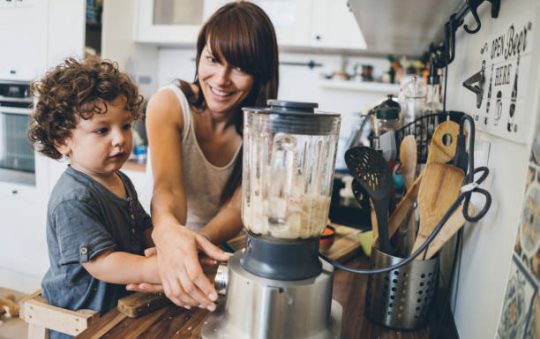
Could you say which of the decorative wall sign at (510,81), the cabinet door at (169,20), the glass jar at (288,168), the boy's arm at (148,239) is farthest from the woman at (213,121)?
the cabinet door at (169,20)

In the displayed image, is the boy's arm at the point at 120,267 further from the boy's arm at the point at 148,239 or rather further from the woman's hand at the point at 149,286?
the boy's arm at the point at 148,239

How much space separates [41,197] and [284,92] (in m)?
1.58

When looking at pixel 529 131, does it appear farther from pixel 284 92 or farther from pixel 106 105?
pixel 284 92

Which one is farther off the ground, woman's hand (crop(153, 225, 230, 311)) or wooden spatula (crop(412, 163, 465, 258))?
wooden spatula (crop(412, 163, 465, 258))

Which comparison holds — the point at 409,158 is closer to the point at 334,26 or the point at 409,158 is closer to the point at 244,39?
the point at 244,39

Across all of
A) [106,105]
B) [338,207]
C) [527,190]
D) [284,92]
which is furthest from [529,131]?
[284,92]

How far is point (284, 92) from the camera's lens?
9.16 feet

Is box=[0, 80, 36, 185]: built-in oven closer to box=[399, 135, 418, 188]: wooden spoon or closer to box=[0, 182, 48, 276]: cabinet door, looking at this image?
box=[0, 182, 48, 276]: cabinet door

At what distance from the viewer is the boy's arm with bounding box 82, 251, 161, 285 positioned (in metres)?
0.75

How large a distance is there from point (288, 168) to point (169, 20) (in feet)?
7.66

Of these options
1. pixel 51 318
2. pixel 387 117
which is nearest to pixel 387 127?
pixel 387 117

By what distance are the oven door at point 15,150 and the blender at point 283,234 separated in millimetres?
2289

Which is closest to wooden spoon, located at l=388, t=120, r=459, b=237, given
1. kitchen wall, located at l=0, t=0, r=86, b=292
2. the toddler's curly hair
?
the toddler's curly hair

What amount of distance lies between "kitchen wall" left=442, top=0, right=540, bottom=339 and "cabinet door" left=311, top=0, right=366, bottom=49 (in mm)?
1602
